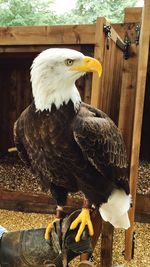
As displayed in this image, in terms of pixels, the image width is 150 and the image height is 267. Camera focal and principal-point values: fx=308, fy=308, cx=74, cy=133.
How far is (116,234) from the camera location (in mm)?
2848

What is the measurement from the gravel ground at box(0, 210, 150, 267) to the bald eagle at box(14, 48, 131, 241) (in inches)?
45.0

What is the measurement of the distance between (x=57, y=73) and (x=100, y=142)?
1.16 ft

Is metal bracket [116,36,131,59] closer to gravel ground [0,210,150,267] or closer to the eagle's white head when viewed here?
the eagle's white head

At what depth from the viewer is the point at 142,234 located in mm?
2822

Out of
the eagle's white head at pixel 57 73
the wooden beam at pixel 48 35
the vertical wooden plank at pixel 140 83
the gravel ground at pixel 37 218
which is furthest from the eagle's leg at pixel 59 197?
the wooden beam at pixel 48 35

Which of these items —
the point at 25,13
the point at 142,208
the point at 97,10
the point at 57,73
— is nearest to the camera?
the point at 57,73

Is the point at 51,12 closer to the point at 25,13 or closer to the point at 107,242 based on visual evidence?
the point at 25,13

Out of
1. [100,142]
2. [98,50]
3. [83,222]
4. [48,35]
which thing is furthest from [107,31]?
[83,222]

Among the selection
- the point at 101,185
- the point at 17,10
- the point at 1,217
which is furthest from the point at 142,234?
the point at 17,10

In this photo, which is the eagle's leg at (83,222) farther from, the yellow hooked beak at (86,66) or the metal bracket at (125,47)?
the metal bracket at (125,47)

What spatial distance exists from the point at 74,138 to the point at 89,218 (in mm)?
473

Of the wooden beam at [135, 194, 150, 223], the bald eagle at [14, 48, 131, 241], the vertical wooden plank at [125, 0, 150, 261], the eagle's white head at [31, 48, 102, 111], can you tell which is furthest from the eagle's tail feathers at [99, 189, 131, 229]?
the wooden beam at [135, 194, 150, 223]

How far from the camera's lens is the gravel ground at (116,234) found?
247cm

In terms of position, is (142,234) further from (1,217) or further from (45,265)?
(45,265)
